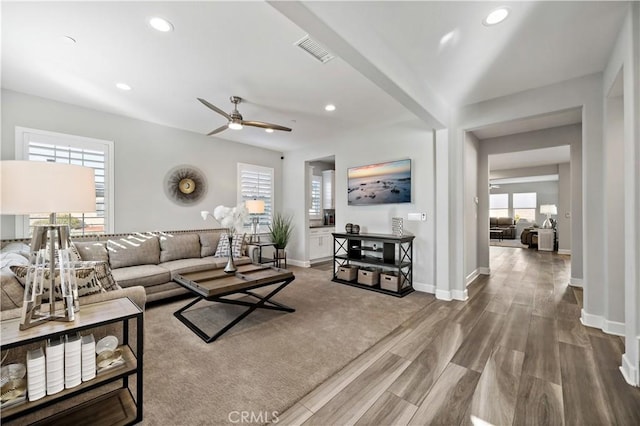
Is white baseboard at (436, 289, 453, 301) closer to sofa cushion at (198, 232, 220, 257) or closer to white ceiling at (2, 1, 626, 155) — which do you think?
white ceiling at (2, 1, 626, 155)

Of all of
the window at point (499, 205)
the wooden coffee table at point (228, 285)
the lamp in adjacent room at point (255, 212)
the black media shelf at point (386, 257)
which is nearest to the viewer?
the wooden coffee table at point (228, 285)

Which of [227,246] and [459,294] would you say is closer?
[459,294]

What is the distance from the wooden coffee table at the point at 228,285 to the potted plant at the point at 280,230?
2.16 m

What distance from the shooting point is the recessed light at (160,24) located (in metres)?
2.02

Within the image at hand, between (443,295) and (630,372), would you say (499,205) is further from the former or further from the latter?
(630,372)

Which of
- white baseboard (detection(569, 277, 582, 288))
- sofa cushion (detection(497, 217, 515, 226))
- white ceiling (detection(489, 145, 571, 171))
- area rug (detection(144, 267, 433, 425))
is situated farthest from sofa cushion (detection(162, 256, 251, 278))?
sofa cushion (detection(497, 217, 515, 226))

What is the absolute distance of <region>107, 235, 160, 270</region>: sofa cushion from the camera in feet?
11.7

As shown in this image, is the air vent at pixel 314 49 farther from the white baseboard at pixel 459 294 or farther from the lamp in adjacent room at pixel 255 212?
the white baseboard at pixel 459 294

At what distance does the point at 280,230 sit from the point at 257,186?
1131mm

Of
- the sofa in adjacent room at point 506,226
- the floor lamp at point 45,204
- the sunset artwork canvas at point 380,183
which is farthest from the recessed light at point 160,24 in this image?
the sofa in adjacent room at point 506,226

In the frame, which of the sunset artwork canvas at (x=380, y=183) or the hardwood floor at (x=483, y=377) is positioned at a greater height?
Answer: the sunset artwork canvas at (x=380, y=183)

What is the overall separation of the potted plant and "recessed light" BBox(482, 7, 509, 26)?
4.57m

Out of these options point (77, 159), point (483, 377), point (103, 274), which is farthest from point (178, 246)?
point (483, 377)

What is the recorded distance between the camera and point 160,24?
2.07m
